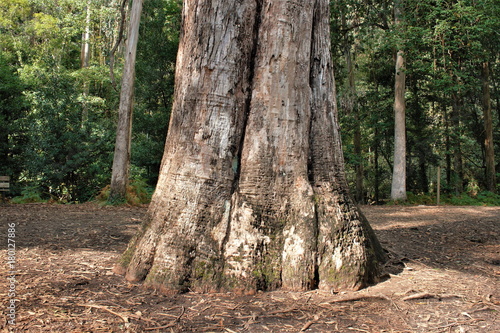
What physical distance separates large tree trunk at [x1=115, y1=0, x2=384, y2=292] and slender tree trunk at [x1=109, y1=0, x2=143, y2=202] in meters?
8.69

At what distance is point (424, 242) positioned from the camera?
5.92m

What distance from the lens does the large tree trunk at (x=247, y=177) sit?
3.44 m

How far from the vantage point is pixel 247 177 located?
3676 mm

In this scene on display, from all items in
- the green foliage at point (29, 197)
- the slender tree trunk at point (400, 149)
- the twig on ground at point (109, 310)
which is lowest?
the twig on ground at point (109, 310)

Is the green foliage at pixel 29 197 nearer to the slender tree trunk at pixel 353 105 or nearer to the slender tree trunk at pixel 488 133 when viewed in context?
the slender tree trunk at pixel 353 105

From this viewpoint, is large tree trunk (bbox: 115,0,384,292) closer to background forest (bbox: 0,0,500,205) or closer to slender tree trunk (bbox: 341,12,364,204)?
background forest (bbox: 0,0,500,205)

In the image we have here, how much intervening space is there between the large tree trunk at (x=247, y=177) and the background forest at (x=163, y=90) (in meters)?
9.70

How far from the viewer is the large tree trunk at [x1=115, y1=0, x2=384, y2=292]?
3.44m

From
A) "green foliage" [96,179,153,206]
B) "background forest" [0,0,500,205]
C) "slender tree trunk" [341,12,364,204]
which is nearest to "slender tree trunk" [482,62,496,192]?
"background forest" [0,0,500,205]

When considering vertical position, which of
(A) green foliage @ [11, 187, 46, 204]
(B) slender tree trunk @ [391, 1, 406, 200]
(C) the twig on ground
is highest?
(B) slender tree trunk @ [391, 1, 406, 200]

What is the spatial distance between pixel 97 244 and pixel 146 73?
14.0m

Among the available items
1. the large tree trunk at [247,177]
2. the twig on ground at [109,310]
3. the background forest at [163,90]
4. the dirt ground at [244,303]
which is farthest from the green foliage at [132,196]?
the twig on ground at [109,310]

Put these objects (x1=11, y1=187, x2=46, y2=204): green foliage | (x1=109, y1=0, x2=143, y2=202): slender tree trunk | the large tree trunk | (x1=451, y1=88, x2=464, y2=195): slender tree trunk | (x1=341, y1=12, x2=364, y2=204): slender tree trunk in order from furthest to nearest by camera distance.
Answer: (x1=451, y1=88, x2=464, y2=195): slender tree trunk < (x1=341, y1=12, x2=364, y2=204): slender tree trunk < (x1=11, y1=187, x2=46, y2=204): green foliage < (x1=109, y1=0, x2=143, y2=202): slender tree trunk < the large tree trunk

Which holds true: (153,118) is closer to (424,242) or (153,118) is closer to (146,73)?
(146,73)
